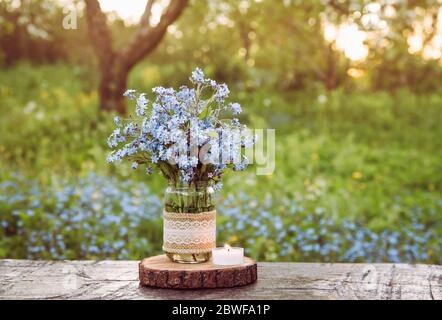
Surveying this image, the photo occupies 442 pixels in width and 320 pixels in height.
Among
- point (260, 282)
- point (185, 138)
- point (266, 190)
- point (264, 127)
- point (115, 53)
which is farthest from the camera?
point (264, 127)

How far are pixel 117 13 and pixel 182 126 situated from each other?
10012 millimetres

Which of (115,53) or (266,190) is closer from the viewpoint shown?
(266,190)

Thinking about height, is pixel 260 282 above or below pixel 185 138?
below

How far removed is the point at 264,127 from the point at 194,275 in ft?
19.1

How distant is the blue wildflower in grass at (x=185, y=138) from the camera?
241 centimetres

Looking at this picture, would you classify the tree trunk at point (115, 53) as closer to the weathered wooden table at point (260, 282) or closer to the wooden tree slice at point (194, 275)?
the weathered wooden table at point (260, 282)

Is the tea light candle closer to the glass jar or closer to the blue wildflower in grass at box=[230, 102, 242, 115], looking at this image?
the glass jar

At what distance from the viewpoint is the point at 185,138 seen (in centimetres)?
242

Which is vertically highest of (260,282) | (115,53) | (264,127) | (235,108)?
(115,53)

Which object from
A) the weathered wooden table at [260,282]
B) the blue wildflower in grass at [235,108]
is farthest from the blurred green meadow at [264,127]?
the blue wildflower in grass at [235,108]

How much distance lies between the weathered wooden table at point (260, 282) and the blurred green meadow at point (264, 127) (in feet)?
5.13

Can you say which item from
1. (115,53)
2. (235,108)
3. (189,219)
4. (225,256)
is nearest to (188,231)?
(189,219)

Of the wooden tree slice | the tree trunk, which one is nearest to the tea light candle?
the wooden tree slice

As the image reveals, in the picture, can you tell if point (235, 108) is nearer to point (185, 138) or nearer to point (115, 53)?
point (185, 138)
